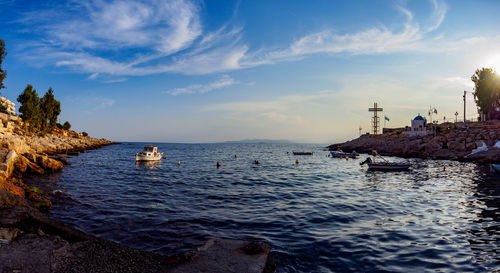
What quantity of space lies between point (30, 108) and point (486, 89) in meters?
149

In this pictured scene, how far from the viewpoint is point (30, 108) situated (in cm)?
7719

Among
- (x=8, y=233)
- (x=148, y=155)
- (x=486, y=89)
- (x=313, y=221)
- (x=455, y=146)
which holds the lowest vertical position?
(x=313, y=221)

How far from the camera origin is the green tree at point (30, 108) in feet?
254

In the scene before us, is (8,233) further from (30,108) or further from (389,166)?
(30,108)

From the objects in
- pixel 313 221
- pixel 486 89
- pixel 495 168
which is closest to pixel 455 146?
pixel 495 168

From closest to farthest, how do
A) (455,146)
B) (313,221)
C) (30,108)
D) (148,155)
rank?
(313,221) < (148,155) < (455,146) < (30,108)

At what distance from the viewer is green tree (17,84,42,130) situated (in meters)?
77.4

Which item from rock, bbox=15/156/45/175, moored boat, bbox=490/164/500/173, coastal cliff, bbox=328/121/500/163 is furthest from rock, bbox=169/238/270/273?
coastal cliff, bbox=328/121/500/163

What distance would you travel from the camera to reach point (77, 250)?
303 inches

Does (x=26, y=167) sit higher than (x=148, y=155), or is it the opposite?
(x=26, y=167)

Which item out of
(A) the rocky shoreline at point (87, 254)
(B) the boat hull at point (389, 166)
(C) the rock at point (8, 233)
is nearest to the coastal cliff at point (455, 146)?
(B) the boat hull at point (389, 166)

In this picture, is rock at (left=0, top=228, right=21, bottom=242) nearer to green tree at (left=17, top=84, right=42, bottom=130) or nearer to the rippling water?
the rippling water

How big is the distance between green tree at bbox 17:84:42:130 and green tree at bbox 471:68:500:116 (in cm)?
14856

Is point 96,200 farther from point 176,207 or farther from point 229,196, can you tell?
point 229,196
